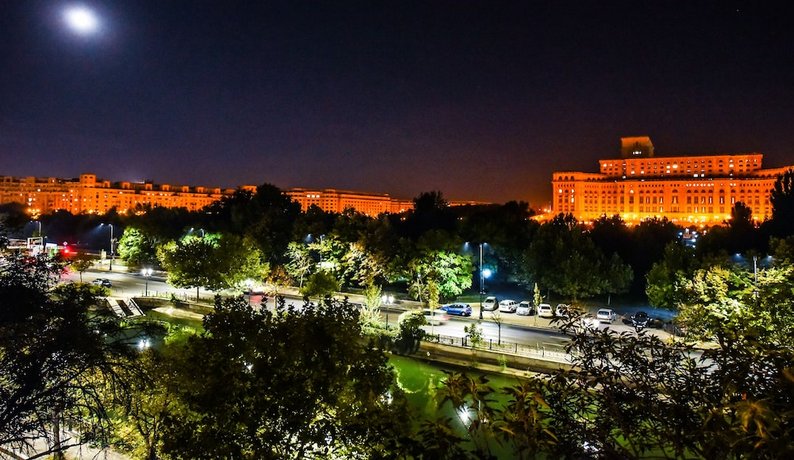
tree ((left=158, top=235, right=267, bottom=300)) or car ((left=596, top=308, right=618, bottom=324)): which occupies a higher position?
tree ((left=158, top=235, right=267, bottom=300))

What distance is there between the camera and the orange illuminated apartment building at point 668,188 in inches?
5133

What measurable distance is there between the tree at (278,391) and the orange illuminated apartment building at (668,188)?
5534 inches

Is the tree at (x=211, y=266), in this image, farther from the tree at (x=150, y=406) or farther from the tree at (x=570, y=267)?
the tree at (x=150, y=406)

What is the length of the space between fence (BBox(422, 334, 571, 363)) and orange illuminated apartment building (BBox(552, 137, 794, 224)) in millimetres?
124169

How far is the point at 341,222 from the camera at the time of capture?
47031 millimetres

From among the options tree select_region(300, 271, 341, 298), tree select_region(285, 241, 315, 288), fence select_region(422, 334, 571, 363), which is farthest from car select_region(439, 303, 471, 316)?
tree select_region(285, 241, 315, 288)

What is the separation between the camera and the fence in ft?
78.2

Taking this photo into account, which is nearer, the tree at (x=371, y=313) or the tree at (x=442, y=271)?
the tree at (x=371, y=313)

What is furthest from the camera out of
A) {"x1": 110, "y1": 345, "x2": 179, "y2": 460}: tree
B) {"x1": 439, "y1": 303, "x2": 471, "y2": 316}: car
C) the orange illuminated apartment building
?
the orange illuminated apartment building

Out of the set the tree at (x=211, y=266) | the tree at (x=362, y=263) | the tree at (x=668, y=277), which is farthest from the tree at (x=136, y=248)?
the tree at (x=668, y=277)

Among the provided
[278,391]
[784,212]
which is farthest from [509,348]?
[784,212]

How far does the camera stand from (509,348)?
2552cm

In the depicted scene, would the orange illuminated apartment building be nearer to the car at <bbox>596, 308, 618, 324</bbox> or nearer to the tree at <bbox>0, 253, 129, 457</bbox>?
the car at <bbox>596, 308, 618, 324</bbox>

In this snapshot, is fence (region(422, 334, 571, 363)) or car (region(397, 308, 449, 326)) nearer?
fence (region(422, 334, 571, 363))
